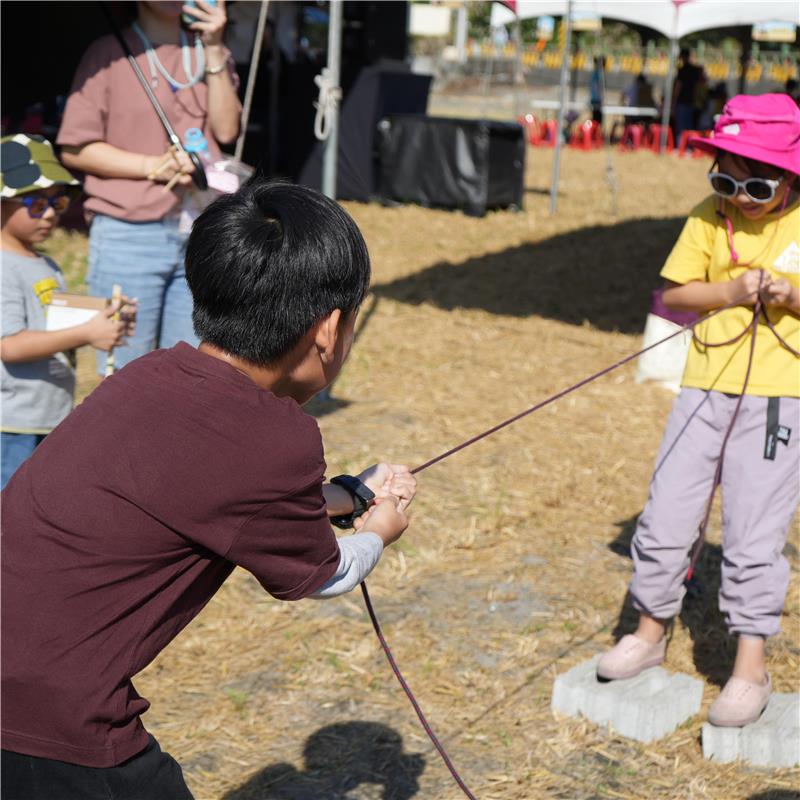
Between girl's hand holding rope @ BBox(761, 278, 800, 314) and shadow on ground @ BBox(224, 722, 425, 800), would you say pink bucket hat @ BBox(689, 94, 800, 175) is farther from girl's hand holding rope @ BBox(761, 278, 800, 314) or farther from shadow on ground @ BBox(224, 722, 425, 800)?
shadow on ground @ BBox(224, 722, 425, 800)

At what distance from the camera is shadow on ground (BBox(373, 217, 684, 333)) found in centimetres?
916

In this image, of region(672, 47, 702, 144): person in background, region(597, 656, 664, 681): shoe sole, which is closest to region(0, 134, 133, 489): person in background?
region(597, 656, 664, 681): shoe sole

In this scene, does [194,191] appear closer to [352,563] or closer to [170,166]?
[170,166]

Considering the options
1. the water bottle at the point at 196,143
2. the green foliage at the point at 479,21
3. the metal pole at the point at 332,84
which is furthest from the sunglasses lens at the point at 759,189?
the green foliage at the point at 479,21

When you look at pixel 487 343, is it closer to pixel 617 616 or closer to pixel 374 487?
pixel 617 616

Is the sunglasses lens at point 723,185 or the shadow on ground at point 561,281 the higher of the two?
the sunglasses lens at point 723,185

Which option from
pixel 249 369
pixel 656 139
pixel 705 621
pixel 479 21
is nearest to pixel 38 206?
pixel 249 369

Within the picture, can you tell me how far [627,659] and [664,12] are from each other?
15001 mm

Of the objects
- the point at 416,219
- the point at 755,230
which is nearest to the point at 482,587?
the point at 755,230

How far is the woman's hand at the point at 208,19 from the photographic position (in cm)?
417

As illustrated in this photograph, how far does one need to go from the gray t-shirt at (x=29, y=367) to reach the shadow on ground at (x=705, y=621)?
6.48ft

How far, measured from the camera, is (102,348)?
3463mm

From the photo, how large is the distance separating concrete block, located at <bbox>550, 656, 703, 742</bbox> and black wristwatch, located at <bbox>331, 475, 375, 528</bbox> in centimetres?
150

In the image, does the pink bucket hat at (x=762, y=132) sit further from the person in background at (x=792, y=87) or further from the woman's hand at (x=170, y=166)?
the person in background at (x=792, y=87)
